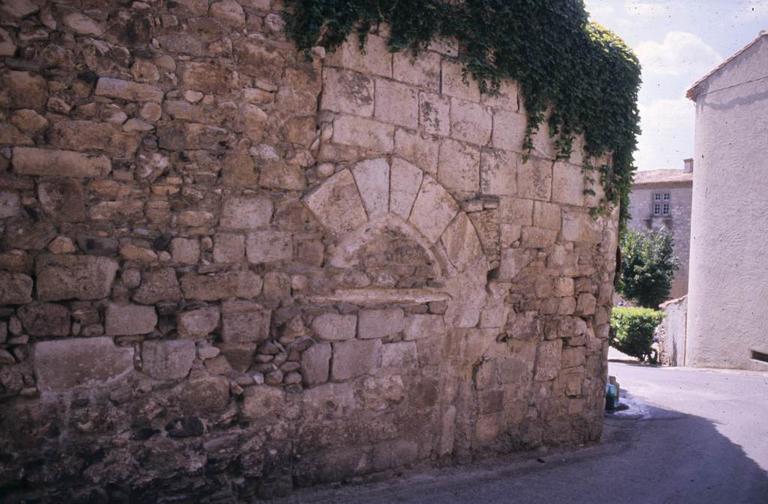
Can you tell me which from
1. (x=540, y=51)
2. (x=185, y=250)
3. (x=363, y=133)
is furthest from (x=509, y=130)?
(x=185, y=250)

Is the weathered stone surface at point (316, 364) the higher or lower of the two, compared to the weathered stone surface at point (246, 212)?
lower

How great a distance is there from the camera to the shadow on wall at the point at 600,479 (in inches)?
157

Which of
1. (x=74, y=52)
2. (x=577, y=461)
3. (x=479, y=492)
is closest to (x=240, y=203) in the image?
(x=74, y=52)

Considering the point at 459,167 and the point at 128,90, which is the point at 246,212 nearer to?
the point at 128,90

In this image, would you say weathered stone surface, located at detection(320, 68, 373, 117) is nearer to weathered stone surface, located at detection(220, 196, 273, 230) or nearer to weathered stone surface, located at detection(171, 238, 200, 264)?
weathered stone surface, located at detection(220, 196, 273, 230)

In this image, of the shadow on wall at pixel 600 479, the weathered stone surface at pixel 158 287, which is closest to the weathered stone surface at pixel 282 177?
the weathered stone surface at pixel 158 287

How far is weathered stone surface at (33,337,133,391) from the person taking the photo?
9.63ft

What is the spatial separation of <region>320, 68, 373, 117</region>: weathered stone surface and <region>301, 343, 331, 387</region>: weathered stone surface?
1.60 metres

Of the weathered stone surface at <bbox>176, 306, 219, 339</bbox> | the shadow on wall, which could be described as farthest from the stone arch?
the shadow on wall

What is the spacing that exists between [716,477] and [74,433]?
4.86 meters

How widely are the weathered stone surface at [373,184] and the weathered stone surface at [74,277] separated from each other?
1.63 metres

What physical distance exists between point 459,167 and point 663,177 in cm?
2639

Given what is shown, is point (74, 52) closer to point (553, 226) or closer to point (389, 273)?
point (389, 273)

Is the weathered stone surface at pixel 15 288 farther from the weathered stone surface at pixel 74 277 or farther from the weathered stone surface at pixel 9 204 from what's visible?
the weathered stone surface at pixel 9 204
